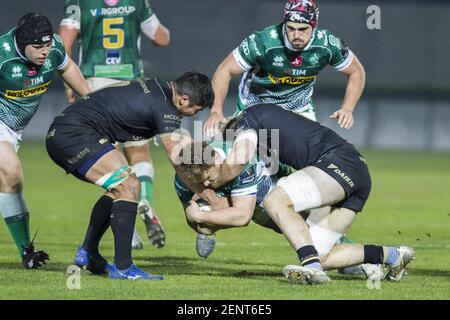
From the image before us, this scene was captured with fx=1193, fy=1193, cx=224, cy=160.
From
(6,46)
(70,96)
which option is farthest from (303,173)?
(70,96)

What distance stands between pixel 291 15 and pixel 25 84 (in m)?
2.52

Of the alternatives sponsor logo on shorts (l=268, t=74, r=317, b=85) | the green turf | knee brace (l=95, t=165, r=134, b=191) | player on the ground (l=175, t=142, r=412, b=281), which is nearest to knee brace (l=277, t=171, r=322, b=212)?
player on the ground (l=175, t=142, r=412, b=281)

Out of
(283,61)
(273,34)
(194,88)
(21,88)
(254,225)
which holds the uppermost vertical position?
(194,88)

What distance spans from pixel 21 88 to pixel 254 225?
616 cm

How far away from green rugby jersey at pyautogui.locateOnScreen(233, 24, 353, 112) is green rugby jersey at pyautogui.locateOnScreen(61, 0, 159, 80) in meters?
2.48

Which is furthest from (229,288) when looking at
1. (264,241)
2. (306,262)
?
(264,241)

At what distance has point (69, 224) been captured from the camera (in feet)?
51.3

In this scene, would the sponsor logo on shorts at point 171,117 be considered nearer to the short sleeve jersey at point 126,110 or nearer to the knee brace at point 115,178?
the short sleeve jersey at point 126,110

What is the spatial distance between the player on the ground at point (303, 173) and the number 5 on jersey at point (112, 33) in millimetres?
4111

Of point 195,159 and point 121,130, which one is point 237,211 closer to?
point 195,159

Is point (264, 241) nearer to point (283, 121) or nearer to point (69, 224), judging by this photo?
point (69, 224)

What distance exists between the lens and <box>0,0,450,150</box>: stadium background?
27.8 meters

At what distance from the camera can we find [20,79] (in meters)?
10.7

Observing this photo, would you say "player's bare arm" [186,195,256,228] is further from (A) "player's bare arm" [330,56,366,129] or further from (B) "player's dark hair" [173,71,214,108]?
(A) "player's bare arm" [330,56,366,129]
